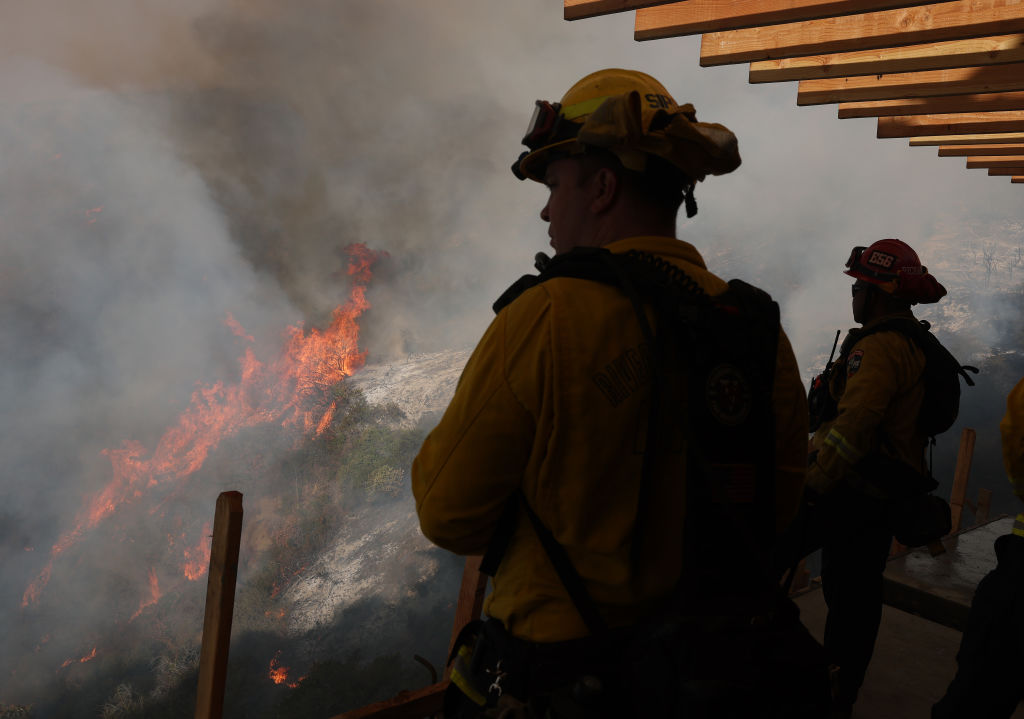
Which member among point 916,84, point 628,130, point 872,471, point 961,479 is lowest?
point 961,479

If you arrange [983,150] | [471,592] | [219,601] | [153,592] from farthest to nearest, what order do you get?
[153,592] → [983,150] → [471,592] → [219,601]

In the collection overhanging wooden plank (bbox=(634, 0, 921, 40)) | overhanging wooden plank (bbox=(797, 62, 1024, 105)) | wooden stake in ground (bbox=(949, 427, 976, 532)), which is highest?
overhanging wooden plank (bbox=(634, 0, 921, 40))

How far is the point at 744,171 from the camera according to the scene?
13.2m

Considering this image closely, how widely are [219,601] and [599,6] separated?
8.31 feet

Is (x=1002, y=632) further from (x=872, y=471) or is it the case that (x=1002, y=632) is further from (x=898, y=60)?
→ (x=898, y=60)

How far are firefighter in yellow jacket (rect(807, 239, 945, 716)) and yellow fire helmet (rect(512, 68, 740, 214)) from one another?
5.40ft

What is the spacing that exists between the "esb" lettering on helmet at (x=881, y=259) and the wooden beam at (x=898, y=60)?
2.72ft

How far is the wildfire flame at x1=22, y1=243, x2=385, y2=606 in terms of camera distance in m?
13.1

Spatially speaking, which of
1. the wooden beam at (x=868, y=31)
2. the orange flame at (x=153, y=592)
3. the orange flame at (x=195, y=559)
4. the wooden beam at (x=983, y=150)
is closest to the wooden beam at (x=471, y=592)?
the wooden beam at (x=868, y=31)

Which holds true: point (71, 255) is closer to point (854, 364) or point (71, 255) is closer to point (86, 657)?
point (86, 657)

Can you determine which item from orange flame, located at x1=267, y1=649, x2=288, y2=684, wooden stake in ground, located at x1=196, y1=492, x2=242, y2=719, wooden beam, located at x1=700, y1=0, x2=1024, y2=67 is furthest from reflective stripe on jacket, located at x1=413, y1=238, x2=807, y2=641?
orange flame, located at x1=267, y1=649, x2=288, y2=684

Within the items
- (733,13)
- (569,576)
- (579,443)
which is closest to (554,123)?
(579,443)

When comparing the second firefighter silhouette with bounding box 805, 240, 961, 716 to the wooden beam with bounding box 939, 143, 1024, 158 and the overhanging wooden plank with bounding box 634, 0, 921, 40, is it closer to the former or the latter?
the overhanging wooden plank with bounding box 634, 0, 921, 40

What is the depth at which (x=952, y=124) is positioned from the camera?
3.68 metres
